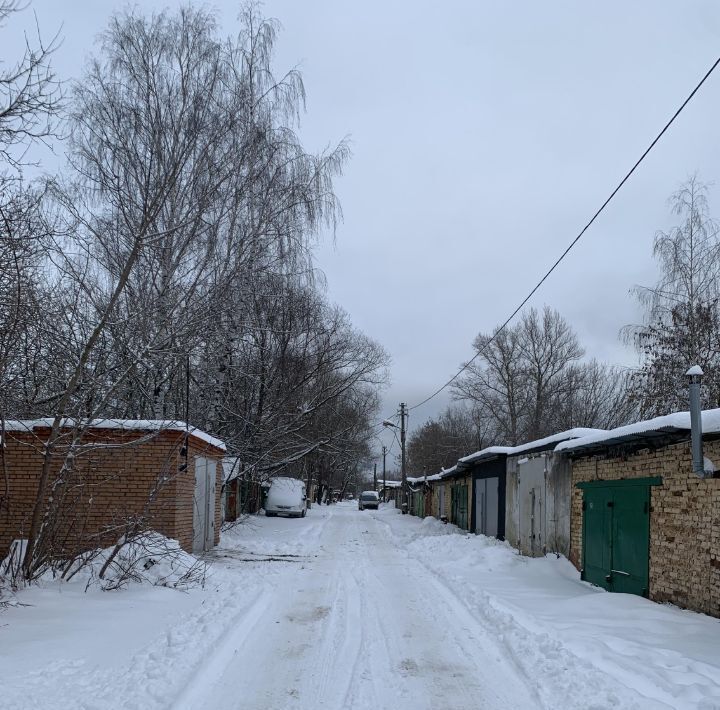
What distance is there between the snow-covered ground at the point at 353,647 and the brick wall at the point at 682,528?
1.07ft

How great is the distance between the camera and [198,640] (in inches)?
280

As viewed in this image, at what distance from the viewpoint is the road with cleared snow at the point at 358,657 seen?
5.46m

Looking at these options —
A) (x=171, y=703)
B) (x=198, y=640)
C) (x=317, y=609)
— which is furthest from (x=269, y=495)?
(x=171, y=703)

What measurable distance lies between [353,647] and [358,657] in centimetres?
42

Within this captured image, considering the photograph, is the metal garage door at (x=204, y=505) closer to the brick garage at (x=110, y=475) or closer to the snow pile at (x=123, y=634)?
the brick garage at (x=110, y=475)

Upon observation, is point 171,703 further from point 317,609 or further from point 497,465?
point 497,465

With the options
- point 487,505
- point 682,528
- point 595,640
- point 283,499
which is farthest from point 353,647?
point 283,499

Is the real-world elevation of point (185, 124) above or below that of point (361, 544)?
above

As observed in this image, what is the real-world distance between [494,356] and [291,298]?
31369 millimetres

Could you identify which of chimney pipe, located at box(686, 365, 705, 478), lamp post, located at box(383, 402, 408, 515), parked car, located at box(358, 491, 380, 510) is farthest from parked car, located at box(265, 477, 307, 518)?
parked car, located at box(358, 491, 380, 510)

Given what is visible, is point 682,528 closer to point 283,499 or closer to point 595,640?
point 595,640

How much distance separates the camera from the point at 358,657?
265 inches

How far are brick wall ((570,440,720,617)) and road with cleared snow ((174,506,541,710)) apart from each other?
259 centimetres

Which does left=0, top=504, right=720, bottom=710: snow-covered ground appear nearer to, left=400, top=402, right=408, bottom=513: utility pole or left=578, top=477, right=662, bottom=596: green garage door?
left=578, top=477, right=662, bottom=596: green garage door
